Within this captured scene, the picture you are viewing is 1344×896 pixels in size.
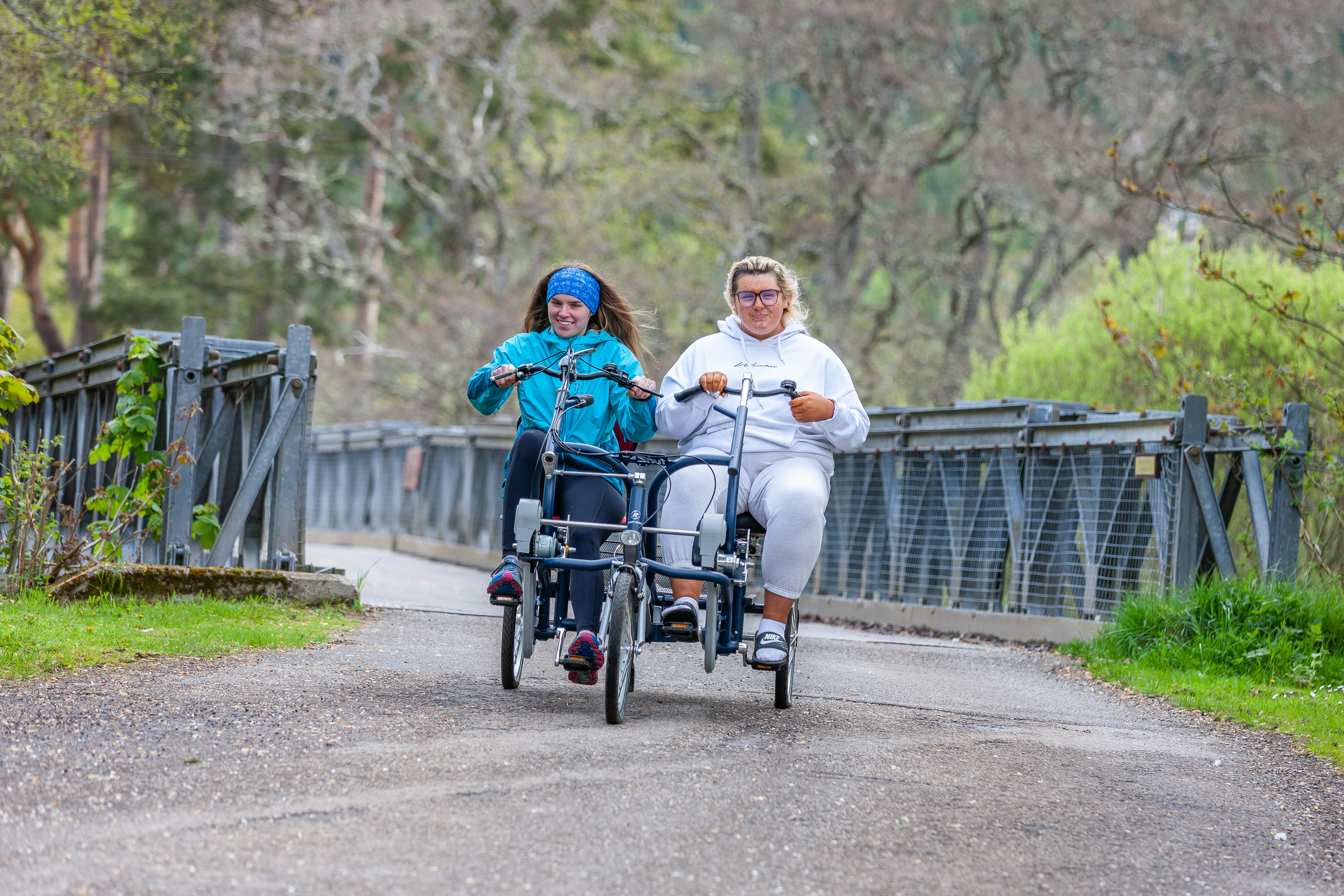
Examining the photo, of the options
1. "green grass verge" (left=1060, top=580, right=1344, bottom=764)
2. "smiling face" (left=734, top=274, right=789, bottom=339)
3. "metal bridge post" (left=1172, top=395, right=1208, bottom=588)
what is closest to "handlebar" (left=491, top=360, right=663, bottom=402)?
"smiling face" (left=734, top=274, right=789, bottom=339)

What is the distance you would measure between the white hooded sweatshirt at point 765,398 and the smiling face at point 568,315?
1.34 feet

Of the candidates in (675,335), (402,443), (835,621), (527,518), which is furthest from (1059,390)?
(527,518)

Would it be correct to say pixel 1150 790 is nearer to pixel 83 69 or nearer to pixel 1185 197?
pixel 1185 197

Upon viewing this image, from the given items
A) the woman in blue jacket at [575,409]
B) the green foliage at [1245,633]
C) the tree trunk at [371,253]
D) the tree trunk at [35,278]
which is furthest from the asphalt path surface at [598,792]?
the tree trunk at [35,278]

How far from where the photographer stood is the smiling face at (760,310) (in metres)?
6.05

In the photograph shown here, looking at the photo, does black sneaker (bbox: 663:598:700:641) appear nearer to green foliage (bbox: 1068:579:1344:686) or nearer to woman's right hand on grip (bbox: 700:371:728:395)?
woman's right hand on grip (bbox: 700:371:728:395)

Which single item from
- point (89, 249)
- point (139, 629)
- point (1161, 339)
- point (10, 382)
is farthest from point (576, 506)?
point (89, 249)

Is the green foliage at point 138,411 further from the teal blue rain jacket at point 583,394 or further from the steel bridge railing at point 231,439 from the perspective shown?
the teal blue rain jacket at point 583,394

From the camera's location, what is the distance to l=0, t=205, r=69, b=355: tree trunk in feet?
101

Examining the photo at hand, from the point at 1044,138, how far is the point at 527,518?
22.1 meters

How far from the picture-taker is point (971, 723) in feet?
20.1

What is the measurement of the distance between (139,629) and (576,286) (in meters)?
2.68

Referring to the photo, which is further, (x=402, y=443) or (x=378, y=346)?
(x=378, y=346)

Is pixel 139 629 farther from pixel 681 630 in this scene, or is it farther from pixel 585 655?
pixel 681 630
